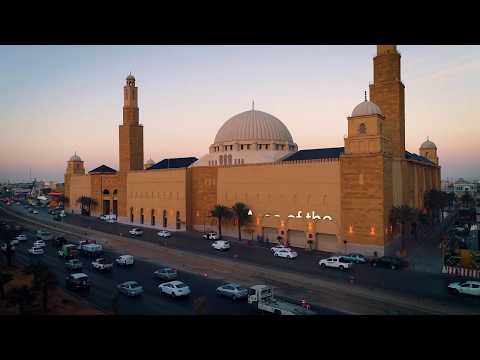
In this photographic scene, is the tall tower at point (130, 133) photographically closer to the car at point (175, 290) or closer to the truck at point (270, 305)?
the car at point (175, 290)

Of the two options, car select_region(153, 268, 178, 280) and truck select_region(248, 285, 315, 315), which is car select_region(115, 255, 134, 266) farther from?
Result: truck select_region(248, 285, 315, 315)

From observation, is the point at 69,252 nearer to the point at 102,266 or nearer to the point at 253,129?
the point at 102,266

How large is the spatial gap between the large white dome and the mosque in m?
0.13

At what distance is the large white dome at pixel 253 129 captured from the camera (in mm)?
43719

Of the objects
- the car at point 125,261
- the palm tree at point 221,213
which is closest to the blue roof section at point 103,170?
the palm tree at point 221,213

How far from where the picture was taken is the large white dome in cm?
4372

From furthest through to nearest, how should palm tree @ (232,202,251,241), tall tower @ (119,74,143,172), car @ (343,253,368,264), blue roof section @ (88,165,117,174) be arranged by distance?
1. blue roof section @ (88,165,117,174)
2. tall tower @ (119,74,143,172)
3. palm tree @ (232,202,251,241)
4. car @ (343,253,368,264)

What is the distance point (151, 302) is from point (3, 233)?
1377cm

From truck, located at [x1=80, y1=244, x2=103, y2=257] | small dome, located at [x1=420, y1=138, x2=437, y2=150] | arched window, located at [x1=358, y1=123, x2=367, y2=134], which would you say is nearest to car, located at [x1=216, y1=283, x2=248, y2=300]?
truck, located at [x1=80, y1=244, x2=103, y2=257]

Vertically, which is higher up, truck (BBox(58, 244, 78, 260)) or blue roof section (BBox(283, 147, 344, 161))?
blue roof section (BBox(283, 147, 344, 161))

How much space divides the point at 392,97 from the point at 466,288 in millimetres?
20424
